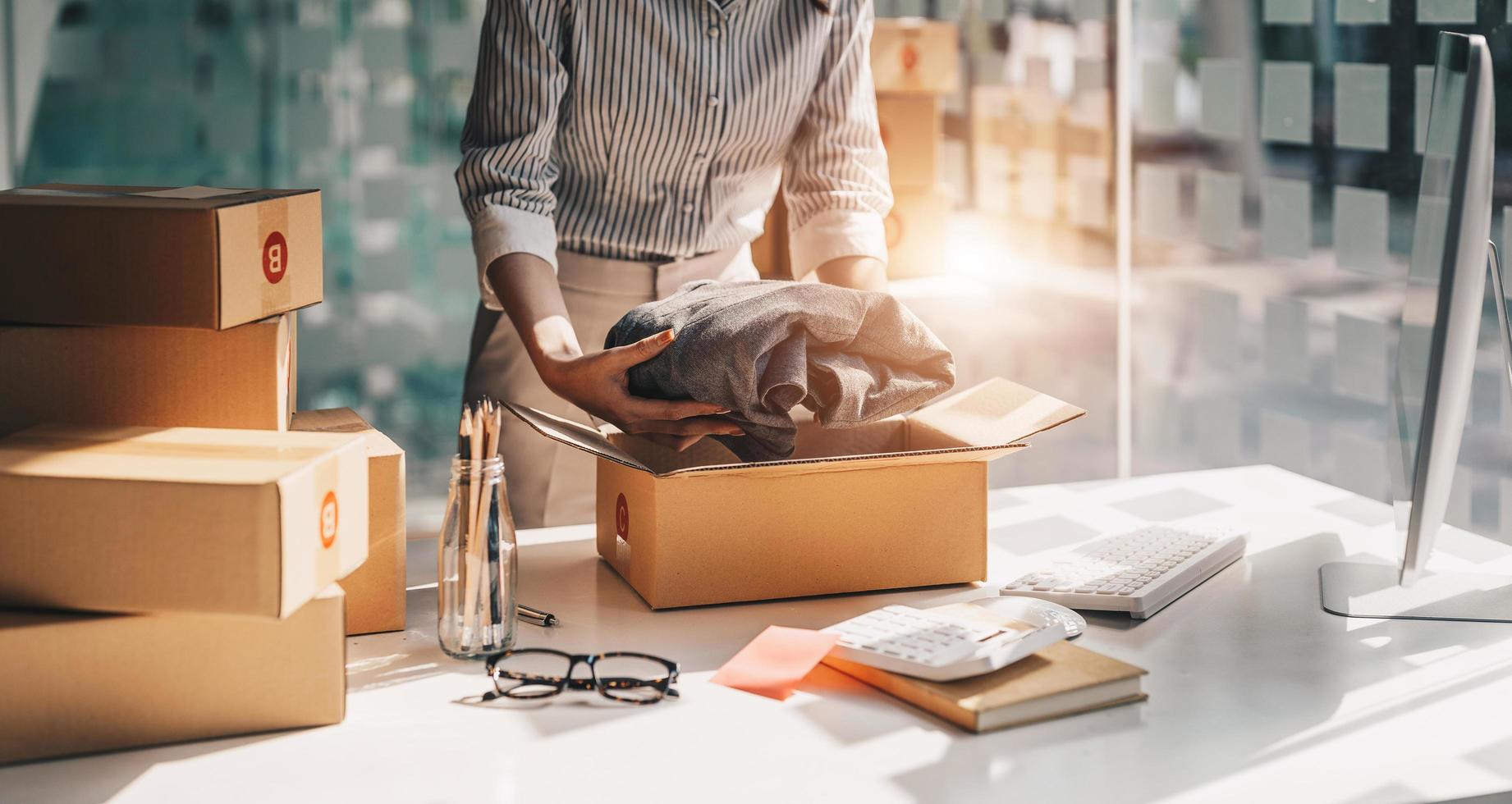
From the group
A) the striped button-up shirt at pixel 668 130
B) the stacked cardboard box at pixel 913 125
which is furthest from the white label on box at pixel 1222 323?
the striped button-up shirt at pixel 668 130

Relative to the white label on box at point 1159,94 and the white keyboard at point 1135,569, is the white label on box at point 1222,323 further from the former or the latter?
the white keyboard at point 1135,569

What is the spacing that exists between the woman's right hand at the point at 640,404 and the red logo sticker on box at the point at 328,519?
12.4 inches

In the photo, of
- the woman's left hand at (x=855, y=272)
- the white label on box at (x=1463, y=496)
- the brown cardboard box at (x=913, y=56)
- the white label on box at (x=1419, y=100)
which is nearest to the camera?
the woman's left hand at (x=855, y=272)

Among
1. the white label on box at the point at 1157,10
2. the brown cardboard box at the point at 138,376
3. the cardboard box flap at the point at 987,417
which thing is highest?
the white label on box at the point at 1157,10

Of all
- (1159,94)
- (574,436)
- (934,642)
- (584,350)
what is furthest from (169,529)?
(1159,94)

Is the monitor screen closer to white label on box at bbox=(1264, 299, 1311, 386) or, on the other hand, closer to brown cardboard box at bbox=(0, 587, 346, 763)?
brown cardboard box at bbox=(0, 587, 346, 763)

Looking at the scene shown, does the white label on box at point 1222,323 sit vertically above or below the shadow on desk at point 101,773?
above

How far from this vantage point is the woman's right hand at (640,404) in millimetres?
1109

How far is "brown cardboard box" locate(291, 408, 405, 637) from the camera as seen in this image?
41.3 inches

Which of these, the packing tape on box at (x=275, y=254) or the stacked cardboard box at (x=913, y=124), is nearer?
the packing tape on box at (x=275, y=254)

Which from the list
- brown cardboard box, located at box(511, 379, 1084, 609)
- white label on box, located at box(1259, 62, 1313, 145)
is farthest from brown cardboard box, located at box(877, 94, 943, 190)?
brown cardboard box, located at box(511, 379, 1084, 609)

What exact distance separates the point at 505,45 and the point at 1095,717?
0.96 metres

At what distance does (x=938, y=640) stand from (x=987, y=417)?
0.37m

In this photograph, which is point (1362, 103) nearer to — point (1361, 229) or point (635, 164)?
point (1361, 229)
